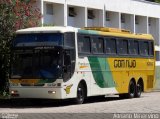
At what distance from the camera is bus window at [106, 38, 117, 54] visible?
26281 millimetres

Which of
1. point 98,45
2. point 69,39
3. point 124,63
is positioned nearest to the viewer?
point 69,39

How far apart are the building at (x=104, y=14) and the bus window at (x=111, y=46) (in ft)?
40.9

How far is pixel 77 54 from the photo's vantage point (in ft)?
76.9

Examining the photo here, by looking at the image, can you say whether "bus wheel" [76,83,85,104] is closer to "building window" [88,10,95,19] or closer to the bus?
the bus

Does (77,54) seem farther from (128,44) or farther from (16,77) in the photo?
(128,44)

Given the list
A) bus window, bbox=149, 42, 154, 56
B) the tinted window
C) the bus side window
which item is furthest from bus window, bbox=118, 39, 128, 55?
the tinted window

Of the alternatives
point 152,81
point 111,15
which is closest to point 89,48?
point 152,81

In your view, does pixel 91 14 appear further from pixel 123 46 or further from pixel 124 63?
pixel 124 63

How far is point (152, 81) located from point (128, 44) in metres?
3.58

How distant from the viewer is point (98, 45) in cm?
2548

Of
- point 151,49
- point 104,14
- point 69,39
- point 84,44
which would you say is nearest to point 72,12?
point 104,14

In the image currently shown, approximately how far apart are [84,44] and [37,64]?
2.61 metres

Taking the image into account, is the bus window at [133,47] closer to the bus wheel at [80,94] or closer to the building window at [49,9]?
the bus wheel at [80,94]

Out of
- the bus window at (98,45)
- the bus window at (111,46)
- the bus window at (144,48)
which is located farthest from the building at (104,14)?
the bus window at (98,45)
